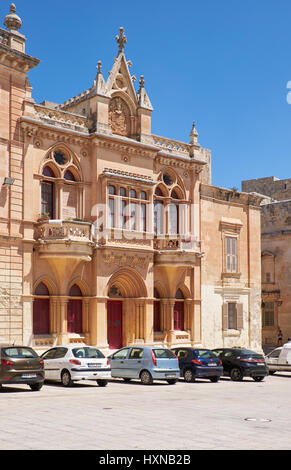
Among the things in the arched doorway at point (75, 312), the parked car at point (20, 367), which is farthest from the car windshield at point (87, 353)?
the arched doorway at point (75, 312)

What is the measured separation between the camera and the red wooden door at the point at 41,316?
27.8 metres

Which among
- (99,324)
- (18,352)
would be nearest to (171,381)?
(18,352)

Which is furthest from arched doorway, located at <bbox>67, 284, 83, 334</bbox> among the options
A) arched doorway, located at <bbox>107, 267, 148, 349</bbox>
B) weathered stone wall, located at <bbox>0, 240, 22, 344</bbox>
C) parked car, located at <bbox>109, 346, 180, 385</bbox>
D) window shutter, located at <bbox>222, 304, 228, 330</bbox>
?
window shutter, located at <bbox>222, 304, 228, 330</bbox>

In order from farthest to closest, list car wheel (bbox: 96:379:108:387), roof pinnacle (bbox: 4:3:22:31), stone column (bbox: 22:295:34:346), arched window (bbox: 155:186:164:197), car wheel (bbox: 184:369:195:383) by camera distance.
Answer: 1. arched window (bbox: 155:186:164:197)
2. roof pinnacle (bbox: 4:3:22:31)
3. stone column (bbox: 22:295:34:346)
4. car wheel (bbox: 184:369:195:383)
5. car wheel (bbox: 96:379:108:387)

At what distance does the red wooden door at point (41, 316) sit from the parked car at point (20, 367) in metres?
7.97

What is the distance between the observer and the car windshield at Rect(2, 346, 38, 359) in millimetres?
19359

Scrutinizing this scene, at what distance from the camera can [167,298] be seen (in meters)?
33.3

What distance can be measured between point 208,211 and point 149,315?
26.4 ft

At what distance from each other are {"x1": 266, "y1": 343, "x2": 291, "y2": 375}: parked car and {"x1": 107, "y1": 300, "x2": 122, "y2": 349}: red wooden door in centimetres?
743

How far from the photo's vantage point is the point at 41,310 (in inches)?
1106

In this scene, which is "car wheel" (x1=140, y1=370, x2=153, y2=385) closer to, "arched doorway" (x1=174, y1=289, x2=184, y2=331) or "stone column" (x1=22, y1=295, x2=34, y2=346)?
"stone column" (x1=22, y1=295, x2=34, y2=346)

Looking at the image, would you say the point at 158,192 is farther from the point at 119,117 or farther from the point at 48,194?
the point at 48,194
